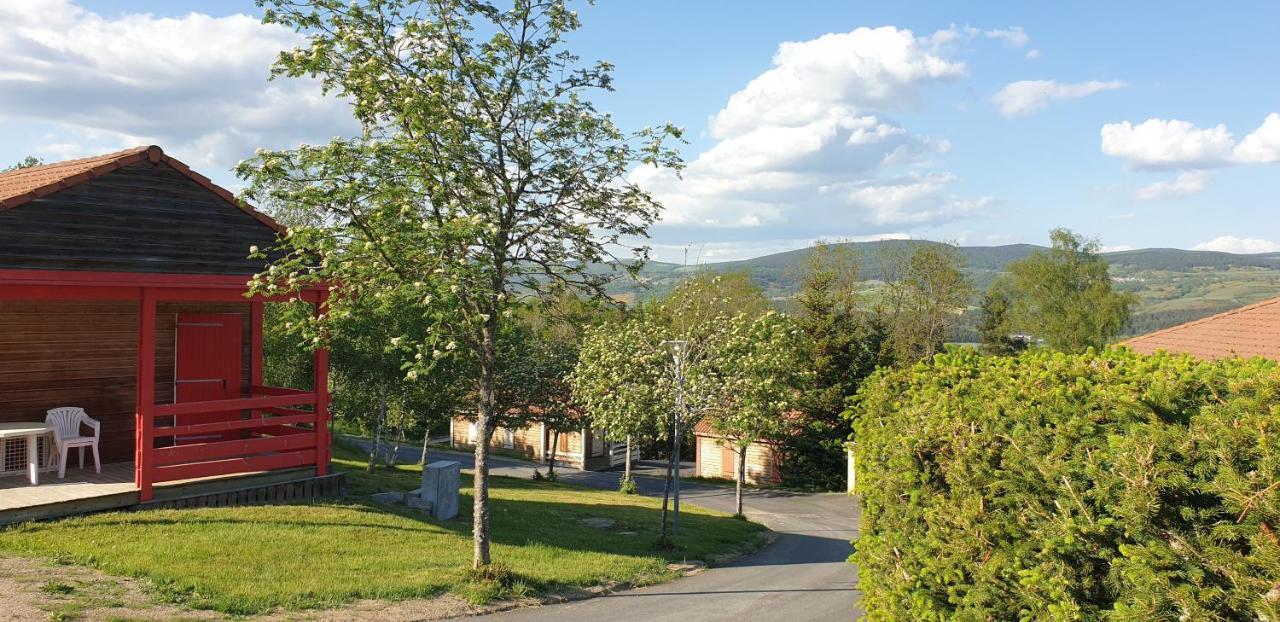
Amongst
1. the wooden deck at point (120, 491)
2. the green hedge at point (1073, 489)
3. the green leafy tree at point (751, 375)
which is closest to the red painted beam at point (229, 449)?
the wooden deck at point (120, 491)

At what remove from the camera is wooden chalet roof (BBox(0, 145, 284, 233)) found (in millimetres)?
12117

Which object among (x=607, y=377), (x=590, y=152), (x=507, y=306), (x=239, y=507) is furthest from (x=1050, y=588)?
(x=607, y=377)

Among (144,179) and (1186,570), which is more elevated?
(144,179)

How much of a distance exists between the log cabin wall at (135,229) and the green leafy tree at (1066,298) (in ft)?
179

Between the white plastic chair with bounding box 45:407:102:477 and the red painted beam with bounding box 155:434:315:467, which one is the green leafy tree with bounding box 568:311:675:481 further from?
the white plastic chair with bounding box 45:407:102:477

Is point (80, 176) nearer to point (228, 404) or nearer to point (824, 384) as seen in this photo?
point (228, 404)

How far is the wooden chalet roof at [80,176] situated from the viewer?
12117mm

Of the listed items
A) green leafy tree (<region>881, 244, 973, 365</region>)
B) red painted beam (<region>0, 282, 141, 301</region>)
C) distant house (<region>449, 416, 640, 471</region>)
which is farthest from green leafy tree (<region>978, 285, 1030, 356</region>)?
red painted beam (<region>0, 282, 141, 301</region>)

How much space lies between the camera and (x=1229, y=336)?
16750 mm

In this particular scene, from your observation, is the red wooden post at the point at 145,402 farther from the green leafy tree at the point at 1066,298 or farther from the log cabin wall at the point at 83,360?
the green leafy tree at the point at 1066,298

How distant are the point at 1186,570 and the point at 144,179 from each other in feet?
48.4

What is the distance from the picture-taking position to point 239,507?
13273 millimetres

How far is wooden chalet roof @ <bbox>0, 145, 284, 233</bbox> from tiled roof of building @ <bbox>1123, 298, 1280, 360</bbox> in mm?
16585

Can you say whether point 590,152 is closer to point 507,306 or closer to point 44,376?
point 507,306
